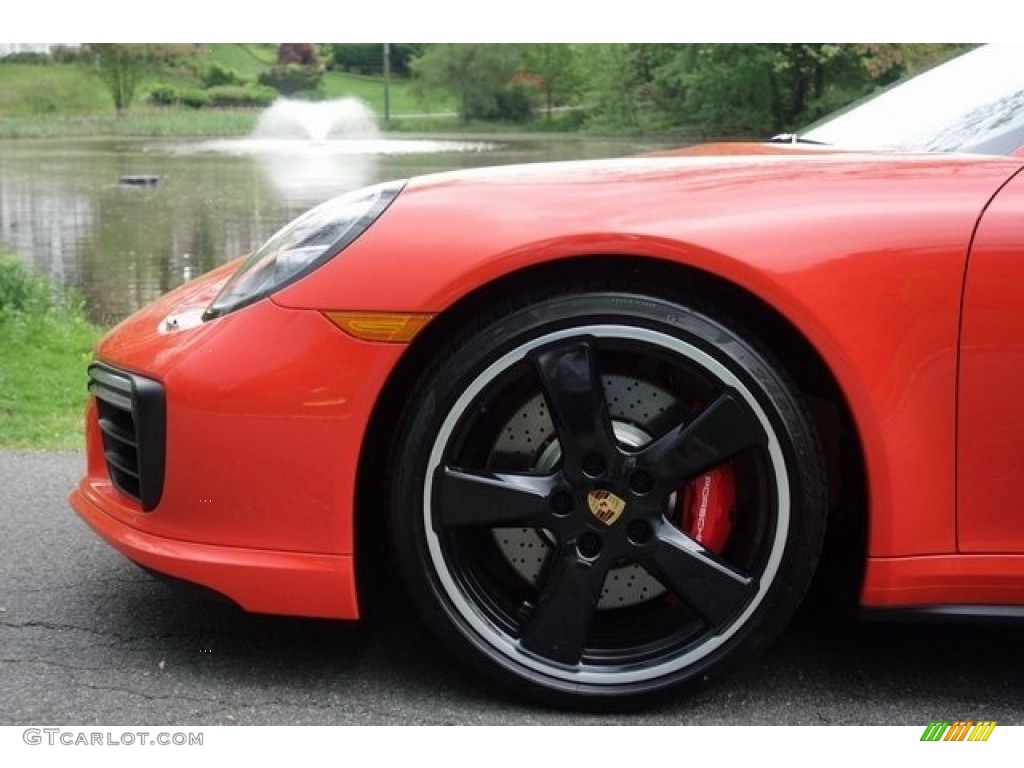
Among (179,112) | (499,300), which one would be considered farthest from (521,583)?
(179,112)

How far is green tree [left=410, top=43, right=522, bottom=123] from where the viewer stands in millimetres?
35750

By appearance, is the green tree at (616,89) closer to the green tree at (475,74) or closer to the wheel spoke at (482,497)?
the green tree at (475,74)

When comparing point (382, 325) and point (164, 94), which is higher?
point (164, 94)

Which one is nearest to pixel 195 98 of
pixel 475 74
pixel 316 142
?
pixel 316 142

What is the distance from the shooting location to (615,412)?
2234mm

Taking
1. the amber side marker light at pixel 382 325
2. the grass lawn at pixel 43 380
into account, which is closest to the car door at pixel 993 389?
the amber side marker light at pixel 382 325

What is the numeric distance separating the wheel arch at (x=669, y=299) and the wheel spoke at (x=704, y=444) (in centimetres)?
15

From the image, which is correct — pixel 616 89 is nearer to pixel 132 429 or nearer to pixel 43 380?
pixel 43 380

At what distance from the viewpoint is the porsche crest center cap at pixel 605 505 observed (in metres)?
2.13

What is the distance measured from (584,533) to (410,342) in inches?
18.6

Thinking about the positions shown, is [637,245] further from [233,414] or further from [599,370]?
[233,414]

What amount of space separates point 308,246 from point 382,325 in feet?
0.87

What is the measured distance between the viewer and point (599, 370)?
7.07 ft
